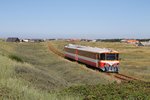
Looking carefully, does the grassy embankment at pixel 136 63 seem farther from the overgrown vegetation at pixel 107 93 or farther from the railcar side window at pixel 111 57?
the overgrown vegetation at pixel 107 93

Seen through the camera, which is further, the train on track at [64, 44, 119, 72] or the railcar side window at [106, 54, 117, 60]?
the railcar side window at [106, 54, 117, 60]

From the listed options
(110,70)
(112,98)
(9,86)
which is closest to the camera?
(9,86)

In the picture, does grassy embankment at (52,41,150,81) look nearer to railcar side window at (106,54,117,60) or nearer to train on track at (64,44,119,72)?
train on track at (64,44,119,72)

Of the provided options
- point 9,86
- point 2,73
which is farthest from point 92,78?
point 9,86

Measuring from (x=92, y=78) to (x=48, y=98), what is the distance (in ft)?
58.8

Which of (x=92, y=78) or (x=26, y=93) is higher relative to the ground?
(x=26, y=93)

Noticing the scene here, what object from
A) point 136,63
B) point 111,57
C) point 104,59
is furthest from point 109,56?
point 136,63

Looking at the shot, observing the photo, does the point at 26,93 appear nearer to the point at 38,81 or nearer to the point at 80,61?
the point at 38,81

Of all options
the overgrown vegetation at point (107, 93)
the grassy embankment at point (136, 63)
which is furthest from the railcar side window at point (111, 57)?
the overgrown vegetation at point (107, 93)

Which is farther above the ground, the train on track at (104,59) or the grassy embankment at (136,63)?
the train on track at (104,59)

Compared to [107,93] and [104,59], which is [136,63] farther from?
[107,93]

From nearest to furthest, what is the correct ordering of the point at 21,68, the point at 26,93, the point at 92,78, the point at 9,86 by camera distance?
the point at 26,93
the point at 9,86
the point at 21,68
the point at 92,78

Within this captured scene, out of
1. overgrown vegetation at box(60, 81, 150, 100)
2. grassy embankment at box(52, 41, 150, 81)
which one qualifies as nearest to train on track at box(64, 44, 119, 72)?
grassy embankment at box(52, 41, 150, 81)

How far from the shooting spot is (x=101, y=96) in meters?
15.0
